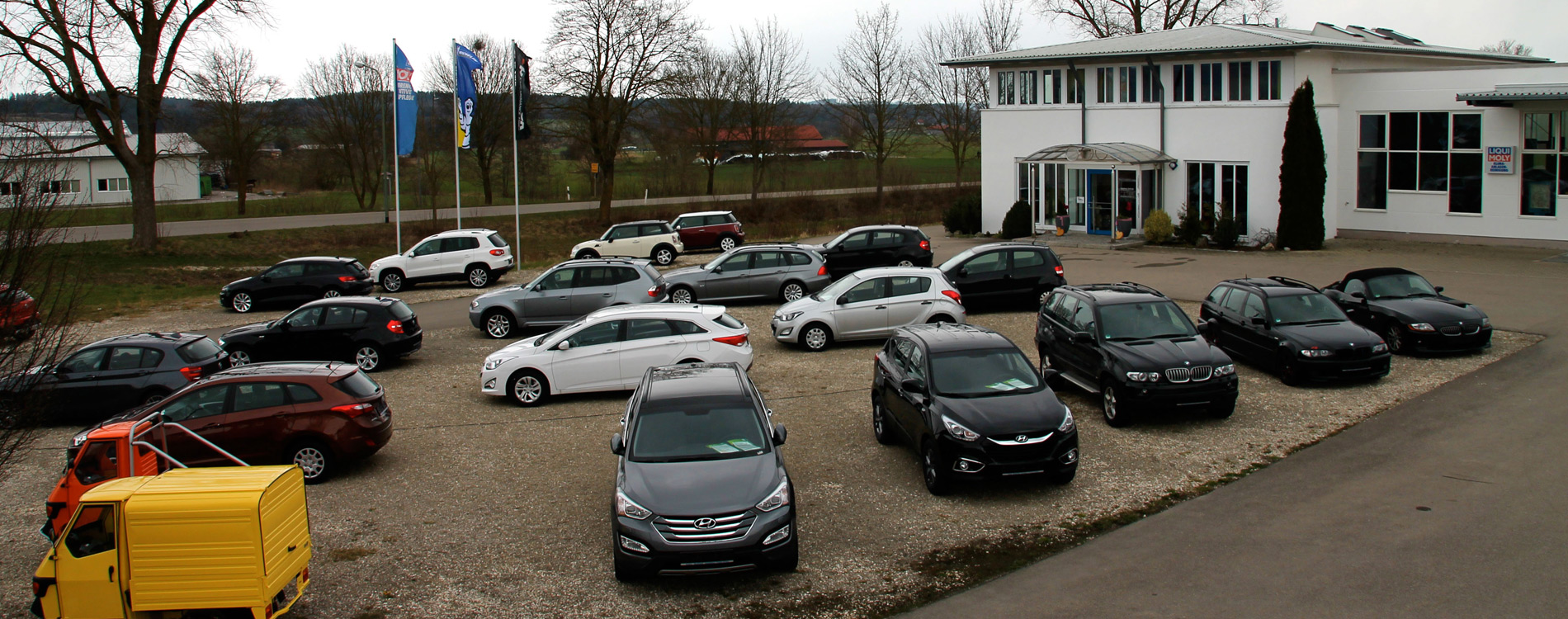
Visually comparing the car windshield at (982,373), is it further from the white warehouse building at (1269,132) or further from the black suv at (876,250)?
the white warehouse building at (1269,132)

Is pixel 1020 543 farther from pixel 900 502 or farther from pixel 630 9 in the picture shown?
pixel 630 9

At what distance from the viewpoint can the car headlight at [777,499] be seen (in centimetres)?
838

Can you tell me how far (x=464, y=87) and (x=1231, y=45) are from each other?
76.8ft

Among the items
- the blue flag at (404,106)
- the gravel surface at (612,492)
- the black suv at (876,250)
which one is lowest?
the gravel surface at (612,492)

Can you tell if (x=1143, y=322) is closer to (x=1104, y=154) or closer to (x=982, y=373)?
(x=982, y=373)

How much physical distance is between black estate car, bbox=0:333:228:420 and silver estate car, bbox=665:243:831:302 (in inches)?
388

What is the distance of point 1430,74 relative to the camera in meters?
29.7

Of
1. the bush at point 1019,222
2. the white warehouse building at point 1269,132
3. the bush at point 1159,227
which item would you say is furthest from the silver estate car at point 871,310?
the bush at point 1019,222

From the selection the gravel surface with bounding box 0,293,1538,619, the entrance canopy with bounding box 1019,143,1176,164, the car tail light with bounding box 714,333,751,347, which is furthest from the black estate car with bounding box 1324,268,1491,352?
the entrance canopy with bounding box 1019,143,1176,164

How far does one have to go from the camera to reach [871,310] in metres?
18.3

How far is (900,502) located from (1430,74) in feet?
89.0

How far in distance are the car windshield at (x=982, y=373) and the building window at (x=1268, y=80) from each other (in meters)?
23.7

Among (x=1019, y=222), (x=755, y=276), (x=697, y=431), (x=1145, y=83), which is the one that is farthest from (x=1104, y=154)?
(x=697, y=431)

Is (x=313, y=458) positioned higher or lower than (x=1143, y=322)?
lower
